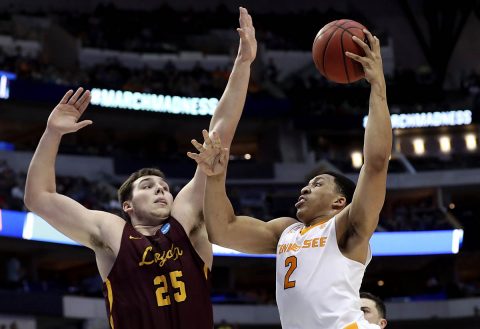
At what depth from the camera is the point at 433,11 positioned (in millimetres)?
41031

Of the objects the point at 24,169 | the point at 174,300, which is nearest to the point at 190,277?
the point at 174,300

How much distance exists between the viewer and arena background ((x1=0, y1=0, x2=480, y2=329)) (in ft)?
95.4

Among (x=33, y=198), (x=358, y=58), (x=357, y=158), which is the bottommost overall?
(x=33, y=198)

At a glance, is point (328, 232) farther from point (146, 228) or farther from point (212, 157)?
point (146, 228)

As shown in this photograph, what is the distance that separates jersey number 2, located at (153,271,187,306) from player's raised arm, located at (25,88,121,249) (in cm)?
47

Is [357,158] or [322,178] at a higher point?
[357,158]

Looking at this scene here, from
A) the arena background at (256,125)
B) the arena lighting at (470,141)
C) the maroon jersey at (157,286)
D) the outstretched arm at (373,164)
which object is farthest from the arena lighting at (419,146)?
the outstretched arm at (373,164)

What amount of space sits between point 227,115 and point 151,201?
70 cm

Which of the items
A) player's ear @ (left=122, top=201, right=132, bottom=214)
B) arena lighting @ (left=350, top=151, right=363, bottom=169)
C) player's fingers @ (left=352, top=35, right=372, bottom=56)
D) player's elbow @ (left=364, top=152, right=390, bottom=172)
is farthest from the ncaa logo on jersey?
arena lighting @ (left=350, top=151, right=363, bottom=169)

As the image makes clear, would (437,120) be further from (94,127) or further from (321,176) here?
(321,176)

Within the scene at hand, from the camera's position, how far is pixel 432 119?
36.6 metres

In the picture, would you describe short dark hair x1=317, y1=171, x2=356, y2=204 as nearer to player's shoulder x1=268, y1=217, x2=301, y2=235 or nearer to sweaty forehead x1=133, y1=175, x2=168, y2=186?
player's shoulder x1=268, y1=217, x2=301, y2=235

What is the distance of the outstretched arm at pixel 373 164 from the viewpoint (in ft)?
16.9

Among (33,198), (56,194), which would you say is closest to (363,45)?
(56,194)
